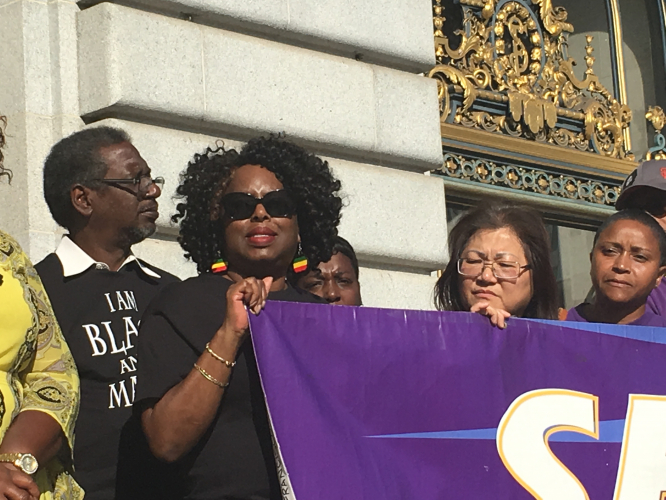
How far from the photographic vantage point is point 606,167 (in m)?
10.1

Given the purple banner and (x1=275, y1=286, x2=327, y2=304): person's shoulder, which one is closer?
the purple banner

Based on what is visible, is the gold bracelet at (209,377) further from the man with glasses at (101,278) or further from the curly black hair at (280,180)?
the curly black hair at (280,180)

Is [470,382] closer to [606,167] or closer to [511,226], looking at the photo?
[511,226]

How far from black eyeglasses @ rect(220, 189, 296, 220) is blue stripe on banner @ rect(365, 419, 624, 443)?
73 cm

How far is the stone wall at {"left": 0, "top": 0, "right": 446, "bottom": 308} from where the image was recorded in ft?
20.7

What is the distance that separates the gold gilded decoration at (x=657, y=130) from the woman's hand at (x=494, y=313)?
19.8 feet

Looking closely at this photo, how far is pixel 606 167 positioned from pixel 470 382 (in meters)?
5.79

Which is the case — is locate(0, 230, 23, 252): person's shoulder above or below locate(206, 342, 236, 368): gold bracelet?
above

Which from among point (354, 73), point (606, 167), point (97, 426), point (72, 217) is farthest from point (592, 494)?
point (606, 167)

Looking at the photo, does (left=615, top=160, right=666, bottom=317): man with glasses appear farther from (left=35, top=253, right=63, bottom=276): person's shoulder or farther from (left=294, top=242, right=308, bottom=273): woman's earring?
(left=35, top=253, right=63, bottom=276): person's shoulder

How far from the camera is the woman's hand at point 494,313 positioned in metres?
4.73

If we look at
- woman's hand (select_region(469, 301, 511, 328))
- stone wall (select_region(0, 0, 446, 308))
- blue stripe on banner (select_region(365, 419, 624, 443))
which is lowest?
blue stripe on banner (select_region(365, 419, 624, 443))

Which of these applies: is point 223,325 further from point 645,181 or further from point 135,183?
point 645,181

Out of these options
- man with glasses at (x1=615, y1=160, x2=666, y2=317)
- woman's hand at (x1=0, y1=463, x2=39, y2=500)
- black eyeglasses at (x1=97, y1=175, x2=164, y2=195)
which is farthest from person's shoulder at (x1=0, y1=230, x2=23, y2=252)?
man with glasses at (x1=615, y1=160, x2=666, y2=317)
